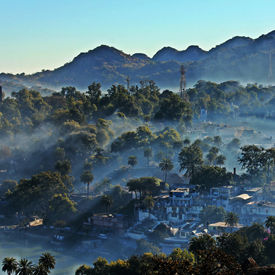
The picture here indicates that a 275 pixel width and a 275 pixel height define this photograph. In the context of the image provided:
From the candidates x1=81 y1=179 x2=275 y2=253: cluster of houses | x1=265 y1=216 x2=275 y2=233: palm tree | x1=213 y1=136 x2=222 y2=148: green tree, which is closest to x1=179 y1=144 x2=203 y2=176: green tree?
x1=81 y1=179 x2=275 y2=253: cluster of houses

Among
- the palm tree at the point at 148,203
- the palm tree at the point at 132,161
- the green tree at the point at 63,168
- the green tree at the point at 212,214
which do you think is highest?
the palm tree at the point at 132,161

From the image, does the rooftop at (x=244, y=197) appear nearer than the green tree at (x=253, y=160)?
Yes

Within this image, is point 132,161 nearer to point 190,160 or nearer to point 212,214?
point 190,160

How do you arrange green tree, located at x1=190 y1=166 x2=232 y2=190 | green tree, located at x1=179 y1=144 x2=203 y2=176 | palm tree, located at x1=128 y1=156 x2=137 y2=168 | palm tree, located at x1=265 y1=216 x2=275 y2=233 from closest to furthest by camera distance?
palm tree, located at x1=265 y1=216 x2=275 y2=233
green tree, located at x1=190 y1=166 x2=232 y2=190
green tree, located at x1=179 y1=144 x2=203 y2=176
palm tree, located at x1=128 y1=156 x2=137 y2=168

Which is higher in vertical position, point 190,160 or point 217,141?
point 217,141

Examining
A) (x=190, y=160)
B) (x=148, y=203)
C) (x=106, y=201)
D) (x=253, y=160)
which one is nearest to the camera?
(x=148, y=203)

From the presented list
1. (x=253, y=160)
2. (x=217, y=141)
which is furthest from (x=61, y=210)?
(x=217, y=141)

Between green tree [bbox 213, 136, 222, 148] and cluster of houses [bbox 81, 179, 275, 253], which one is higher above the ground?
green tree [bbox 213, 136, 222, 148]

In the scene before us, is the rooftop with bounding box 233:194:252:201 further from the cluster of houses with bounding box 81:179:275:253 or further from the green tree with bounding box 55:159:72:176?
the green tree with bounding box 55:159:72:176

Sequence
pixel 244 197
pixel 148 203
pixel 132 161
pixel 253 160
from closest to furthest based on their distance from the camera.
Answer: pixel 148 203, pixel 244 197, pixel 253 160, pixel 132 161

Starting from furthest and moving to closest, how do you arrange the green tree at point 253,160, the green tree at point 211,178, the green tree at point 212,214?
the green tree at point 253,160 < the green tree at point 211,178 < the green tree at point 212,214

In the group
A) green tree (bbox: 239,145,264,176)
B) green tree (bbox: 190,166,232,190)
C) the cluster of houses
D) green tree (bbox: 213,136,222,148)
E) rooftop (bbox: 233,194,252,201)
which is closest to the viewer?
the cluster of houses

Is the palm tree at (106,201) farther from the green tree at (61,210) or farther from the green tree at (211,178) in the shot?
the green tree at (211,178)

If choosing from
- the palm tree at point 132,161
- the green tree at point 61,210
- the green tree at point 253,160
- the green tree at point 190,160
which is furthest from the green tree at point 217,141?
the green tree at point 61,210
